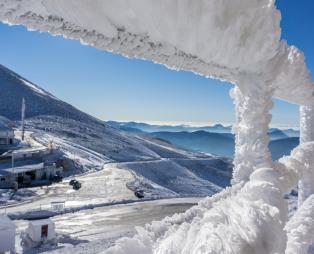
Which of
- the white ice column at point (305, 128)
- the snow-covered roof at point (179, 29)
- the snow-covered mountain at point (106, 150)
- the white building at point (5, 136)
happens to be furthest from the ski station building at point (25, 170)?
the snow-covered roof at point (179, 29)

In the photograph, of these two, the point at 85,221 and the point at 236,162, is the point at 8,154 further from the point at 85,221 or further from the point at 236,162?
the point at 236,162

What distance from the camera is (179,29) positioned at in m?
0.86

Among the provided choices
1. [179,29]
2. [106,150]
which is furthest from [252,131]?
[106,150]

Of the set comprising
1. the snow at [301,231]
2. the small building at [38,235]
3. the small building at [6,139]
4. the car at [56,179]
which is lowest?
the car at [56,179]

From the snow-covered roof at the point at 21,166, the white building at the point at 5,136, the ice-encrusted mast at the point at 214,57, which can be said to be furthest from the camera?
the white building at the point at 5,136

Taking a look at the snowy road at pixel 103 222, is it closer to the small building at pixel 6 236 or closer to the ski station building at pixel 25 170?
the small building at pixel 6 236

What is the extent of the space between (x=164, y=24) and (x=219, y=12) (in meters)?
0.17

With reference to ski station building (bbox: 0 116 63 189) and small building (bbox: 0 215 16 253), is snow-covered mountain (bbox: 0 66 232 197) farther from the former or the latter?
small building (bbox: 0 215 16 253)

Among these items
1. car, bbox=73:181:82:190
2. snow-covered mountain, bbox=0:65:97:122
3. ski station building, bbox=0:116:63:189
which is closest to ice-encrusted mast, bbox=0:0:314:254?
car, bbox=73:181:82:190

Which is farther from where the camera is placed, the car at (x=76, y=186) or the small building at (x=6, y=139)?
the small building at (x=6, y=139)

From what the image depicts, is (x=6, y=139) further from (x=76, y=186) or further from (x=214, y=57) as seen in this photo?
(x=214, y=57)

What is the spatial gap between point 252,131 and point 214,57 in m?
0.41

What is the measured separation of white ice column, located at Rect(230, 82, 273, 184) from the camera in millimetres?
1282

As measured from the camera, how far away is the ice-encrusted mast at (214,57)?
703mm
